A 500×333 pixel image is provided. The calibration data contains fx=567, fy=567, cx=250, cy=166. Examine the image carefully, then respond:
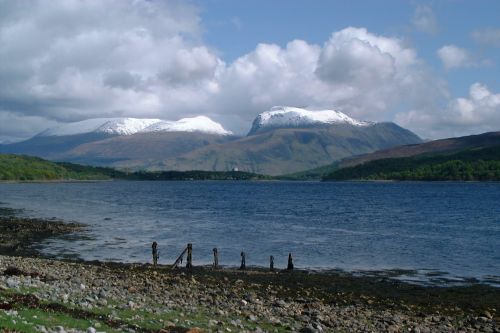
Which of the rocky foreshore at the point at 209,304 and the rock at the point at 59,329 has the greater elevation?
the rock at the point at 59,329

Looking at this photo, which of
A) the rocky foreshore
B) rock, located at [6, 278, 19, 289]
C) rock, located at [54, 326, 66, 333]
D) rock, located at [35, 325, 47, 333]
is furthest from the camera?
rock, located at [6, 278, 19, 289]

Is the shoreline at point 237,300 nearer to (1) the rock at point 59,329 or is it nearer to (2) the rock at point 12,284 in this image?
(2) the rock at point 12,284

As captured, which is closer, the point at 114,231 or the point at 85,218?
the point at 114,231

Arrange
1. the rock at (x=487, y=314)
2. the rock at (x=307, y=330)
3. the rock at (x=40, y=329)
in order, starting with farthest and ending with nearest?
the rock at (x=487, y=314), the rock at (x=307, y=330), the rock at (x=40, y=329)

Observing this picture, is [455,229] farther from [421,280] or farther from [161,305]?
[161,305]

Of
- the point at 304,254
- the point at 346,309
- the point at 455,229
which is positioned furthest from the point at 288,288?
the point at 455,229

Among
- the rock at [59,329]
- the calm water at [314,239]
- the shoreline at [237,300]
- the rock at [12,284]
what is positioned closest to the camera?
the rock at [59,329]

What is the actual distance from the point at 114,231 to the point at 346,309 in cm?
6224

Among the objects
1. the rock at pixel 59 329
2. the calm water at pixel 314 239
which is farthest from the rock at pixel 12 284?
the calm water at pixel 314 239

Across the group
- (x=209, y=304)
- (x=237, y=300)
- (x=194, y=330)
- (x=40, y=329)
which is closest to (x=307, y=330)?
(x=194, y=330)

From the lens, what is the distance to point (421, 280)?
162ft

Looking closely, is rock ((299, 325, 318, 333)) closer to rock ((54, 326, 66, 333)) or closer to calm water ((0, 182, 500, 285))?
rock ((54, 326, 66, 333))

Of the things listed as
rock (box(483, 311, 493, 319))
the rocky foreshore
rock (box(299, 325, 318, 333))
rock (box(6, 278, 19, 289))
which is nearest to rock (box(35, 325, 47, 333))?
the rocky foreshore

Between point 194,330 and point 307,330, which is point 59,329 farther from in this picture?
point 307,330
